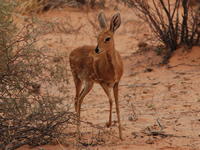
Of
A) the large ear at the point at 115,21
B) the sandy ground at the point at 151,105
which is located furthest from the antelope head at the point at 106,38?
the sandy ground at the point at 151,105

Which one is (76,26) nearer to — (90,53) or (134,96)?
(134,96)

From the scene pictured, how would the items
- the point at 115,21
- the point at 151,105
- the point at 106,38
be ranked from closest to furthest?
the point at 106,38 < the point at 115,21 < the point at 151,105

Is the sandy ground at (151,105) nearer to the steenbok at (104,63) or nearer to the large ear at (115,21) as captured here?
the steenbok at (104,63)

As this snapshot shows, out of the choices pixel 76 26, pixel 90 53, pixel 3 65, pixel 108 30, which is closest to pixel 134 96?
pixel 90 53

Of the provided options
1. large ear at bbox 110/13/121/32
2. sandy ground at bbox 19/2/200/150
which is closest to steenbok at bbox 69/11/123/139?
large ear at bbox 110/13/121/32

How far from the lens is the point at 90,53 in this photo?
545 cm

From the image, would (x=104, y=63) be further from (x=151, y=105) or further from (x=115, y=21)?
(x=151, y=105)

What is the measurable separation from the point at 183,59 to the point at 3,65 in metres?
6.08

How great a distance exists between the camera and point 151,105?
6.37 metres

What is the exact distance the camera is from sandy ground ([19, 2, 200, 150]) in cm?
452

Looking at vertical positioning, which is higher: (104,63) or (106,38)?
(106,38)

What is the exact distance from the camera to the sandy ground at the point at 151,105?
4.52 meters

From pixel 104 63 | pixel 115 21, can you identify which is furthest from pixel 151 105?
pixel 115 21

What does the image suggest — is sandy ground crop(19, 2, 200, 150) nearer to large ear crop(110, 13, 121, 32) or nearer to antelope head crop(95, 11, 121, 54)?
antelope head crop(95, 11, 121, 54)
